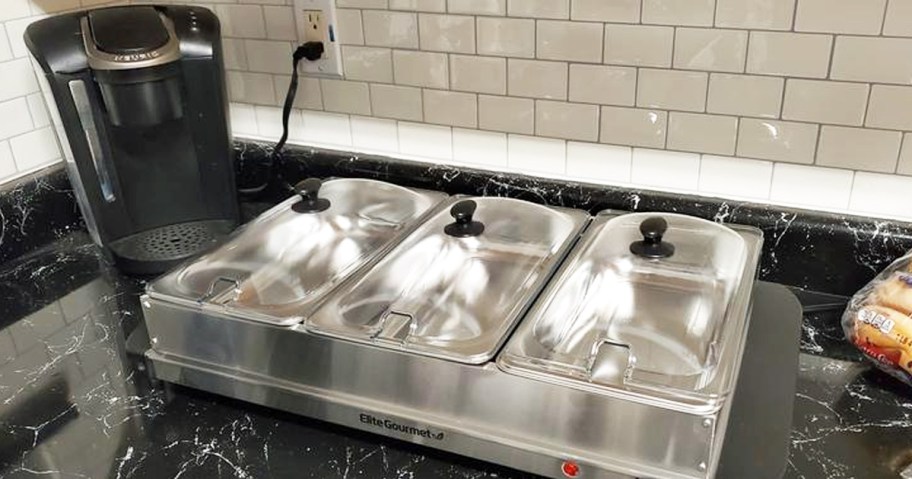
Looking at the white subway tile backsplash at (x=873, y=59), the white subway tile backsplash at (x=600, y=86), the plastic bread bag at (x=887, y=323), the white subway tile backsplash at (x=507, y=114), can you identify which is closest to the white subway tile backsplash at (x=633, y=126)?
the white subway tile backsplash at (x=600, y=86)

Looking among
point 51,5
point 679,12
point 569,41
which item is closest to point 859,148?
point 679,12

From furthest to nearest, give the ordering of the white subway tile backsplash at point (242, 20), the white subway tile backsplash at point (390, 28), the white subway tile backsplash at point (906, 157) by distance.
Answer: the white subway tile backsplash at point (242, 20) → the white subway tile backsplash at point (390, 28) → the white subway tile backsplash at point (906, 157)

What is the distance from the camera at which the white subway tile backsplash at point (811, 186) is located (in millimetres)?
981

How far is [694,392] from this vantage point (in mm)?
684

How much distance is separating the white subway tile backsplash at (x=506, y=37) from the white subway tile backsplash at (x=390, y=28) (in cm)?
10

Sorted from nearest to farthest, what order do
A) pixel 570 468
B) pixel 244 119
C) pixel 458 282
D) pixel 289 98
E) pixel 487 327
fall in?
pixel 570 468
pixel 487 327
pixel 458 282
pixel 289 98
pixel 244 119

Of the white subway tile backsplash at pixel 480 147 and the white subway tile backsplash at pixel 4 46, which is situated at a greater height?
Result: the white subway tile backsplash at pixel 4 46

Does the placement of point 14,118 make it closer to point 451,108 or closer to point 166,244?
point 166,244

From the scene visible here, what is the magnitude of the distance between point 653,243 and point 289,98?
0.62m

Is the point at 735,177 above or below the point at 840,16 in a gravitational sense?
below

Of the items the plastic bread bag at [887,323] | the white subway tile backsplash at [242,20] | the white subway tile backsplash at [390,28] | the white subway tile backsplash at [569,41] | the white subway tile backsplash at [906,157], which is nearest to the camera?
the plastic bread bag at [887,323]

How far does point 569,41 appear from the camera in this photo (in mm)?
1046

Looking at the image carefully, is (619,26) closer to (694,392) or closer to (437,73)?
(437,73)

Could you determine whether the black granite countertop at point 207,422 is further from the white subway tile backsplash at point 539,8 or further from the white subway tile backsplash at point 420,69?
the white subway tile backsplash at point 420,69
